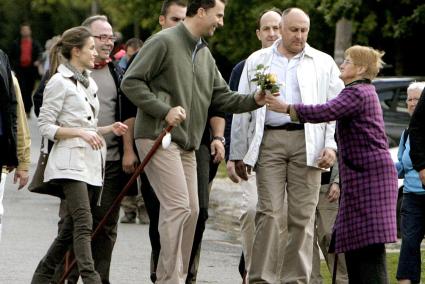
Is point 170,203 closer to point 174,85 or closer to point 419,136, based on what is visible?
point 174,85

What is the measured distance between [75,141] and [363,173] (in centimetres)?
197

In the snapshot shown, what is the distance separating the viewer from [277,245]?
1030cm

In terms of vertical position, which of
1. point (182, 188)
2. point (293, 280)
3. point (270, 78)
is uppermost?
point (270, 78)

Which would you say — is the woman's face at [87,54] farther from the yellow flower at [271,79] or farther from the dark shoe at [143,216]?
the dark shoe at [143,216]

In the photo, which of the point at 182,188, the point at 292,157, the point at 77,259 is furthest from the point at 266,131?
the point at 77,259

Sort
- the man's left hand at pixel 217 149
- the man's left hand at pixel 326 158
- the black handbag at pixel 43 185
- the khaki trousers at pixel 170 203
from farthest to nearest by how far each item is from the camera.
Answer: the man's left hand at pixel 217 149, the man's left hand at pixel 326 158, the black handbag at pixel 43 185, the khaki trousers at pixel 170 203

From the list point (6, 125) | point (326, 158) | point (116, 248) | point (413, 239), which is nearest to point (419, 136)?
point (326, 158)

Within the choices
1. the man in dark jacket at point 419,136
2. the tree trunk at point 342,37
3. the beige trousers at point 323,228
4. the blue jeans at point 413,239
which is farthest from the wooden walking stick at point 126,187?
the tree trunk at point 342,37

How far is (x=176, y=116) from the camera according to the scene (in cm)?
932

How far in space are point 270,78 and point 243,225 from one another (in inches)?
67.4

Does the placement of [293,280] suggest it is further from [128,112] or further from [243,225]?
[128,112]

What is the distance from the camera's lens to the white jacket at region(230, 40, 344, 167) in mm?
10219

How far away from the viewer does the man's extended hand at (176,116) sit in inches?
367

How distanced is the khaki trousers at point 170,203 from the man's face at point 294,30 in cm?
118
